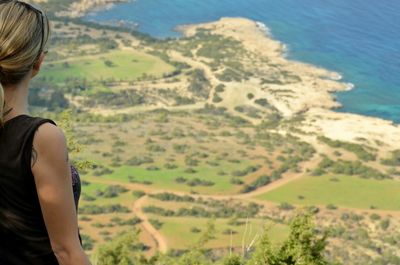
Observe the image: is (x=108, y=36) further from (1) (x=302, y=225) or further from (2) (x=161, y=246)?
(1) (x=302, y=225)

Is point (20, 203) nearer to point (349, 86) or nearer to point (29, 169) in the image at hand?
point (29, 169)

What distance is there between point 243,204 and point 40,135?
1262 inches

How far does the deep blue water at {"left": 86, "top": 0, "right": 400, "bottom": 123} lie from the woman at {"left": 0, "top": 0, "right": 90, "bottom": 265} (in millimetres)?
45596

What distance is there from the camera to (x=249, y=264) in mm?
8633

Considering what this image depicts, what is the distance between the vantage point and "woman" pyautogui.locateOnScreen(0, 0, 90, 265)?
5.53 ft

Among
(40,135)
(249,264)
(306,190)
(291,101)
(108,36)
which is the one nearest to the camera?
(40,135)

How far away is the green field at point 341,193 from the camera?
3506 centimetres

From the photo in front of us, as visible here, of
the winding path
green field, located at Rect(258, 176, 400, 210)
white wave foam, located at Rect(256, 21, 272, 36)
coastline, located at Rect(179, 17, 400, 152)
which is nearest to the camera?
the winding path

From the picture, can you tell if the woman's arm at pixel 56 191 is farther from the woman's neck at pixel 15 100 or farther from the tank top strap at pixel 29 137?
the woman's neck at pixel 15 100

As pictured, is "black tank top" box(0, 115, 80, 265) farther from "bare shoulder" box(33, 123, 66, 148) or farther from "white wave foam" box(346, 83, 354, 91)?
"white wave foam" box(346, 83, 354, 91)

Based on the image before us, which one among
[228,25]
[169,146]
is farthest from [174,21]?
[169,146]

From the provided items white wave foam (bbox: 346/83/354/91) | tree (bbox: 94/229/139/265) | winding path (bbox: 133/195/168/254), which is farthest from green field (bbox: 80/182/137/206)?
white wave foam (bbox: 346/83/354/91)

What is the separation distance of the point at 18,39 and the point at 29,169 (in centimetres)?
33

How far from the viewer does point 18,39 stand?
5.67 ft
